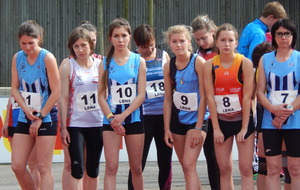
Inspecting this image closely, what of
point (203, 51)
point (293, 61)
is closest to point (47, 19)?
point (203, 51)

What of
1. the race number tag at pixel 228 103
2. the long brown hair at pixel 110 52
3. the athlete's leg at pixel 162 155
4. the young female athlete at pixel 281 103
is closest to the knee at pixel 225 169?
the young female athlete at pixel 281 103

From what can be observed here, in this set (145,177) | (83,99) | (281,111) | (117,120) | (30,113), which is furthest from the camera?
(145,177)

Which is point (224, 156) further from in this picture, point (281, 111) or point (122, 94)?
point (122, 94)

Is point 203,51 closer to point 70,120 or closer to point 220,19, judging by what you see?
point 70,120

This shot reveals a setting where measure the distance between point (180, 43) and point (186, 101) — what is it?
0.60 m

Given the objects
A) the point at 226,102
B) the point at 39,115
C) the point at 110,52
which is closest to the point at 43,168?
the point at 39,115

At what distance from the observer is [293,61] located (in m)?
6.67

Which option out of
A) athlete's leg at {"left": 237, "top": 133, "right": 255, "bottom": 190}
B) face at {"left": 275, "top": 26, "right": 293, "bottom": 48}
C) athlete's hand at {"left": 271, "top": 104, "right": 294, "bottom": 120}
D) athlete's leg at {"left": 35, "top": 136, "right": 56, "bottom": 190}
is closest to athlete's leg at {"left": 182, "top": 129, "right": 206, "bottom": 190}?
athlete's leg at {"left": 237, "top": 133, "right": 255, "bottom": 190}

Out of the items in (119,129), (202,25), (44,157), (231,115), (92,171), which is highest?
(202,25)

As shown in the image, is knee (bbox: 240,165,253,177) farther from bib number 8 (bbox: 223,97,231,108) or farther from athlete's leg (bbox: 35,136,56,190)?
athlete's leg (bbox: 35,136,56,190)

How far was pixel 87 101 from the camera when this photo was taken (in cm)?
729

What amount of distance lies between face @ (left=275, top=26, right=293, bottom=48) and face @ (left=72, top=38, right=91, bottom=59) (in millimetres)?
1997

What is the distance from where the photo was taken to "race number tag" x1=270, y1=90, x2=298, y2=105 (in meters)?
6.61

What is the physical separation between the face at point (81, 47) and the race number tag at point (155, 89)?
0.82 meters
